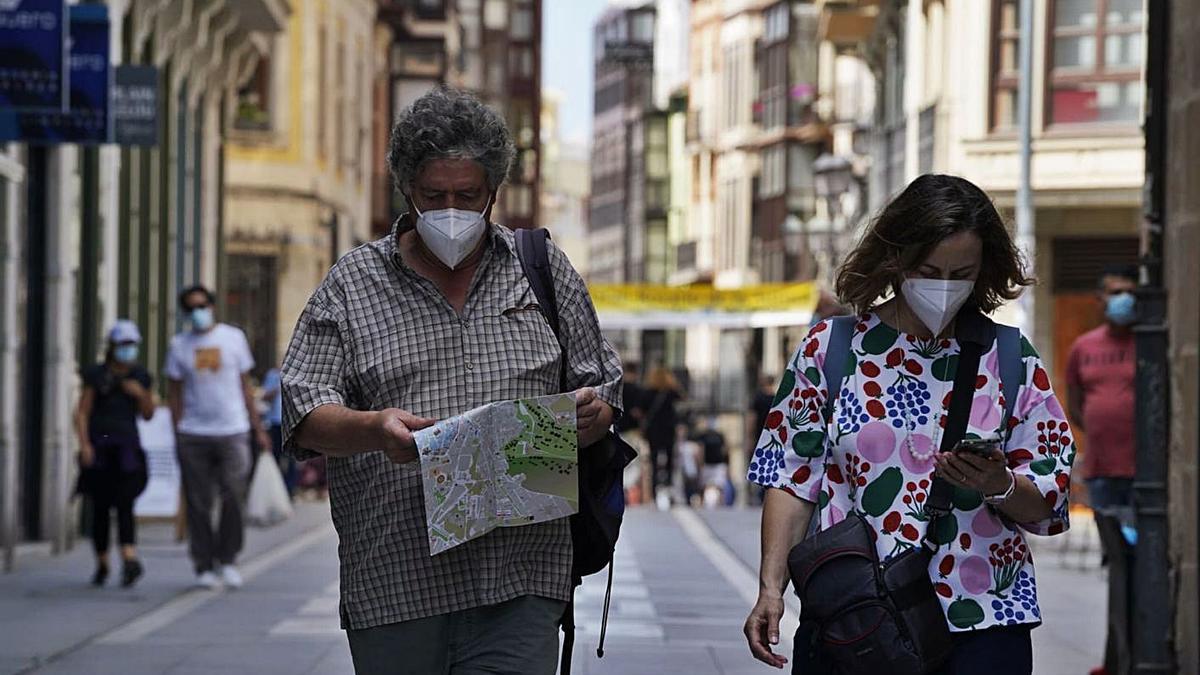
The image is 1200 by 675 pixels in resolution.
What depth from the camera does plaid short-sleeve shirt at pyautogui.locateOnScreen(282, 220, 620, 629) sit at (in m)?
5.36

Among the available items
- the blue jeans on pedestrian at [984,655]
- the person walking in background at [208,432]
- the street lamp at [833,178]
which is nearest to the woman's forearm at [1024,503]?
the blue jeans on pedestrian at [984,655]

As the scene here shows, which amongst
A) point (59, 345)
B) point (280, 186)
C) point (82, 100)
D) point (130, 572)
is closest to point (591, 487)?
point (130, 572)

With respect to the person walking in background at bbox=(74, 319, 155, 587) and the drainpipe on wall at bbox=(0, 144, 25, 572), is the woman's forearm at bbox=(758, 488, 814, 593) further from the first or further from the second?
the drainpipe on wall at bbox=(0, 144, 25, 572)

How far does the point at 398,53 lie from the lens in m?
60.2

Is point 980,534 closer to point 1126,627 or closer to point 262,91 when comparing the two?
point 1126,627

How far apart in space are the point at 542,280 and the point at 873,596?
3.19 feet

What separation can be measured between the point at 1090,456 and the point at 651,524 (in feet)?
41.1

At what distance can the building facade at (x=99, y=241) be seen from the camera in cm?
1953

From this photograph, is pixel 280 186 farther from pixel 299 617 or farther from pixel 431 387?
pixel 431 387

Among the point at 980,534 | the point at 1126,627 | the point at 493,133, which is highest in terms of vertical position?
the point at 493,133

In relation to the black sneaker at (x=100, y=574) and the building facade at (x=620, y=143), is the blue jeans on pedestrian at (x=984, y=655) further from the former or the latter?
the building facade at (x=620, y=143)

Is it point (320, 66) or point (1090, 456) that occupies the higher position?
point (320, 66)

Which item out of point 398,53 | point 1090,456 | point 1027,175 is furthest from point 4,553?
point 398,53

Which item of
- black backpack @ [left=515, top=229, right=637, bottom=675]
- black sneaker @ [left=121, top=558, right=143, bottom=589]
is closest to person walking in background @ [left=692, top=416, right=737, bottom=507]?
black sneaker @ [left=121, top=558, right=143, bottom=589]
